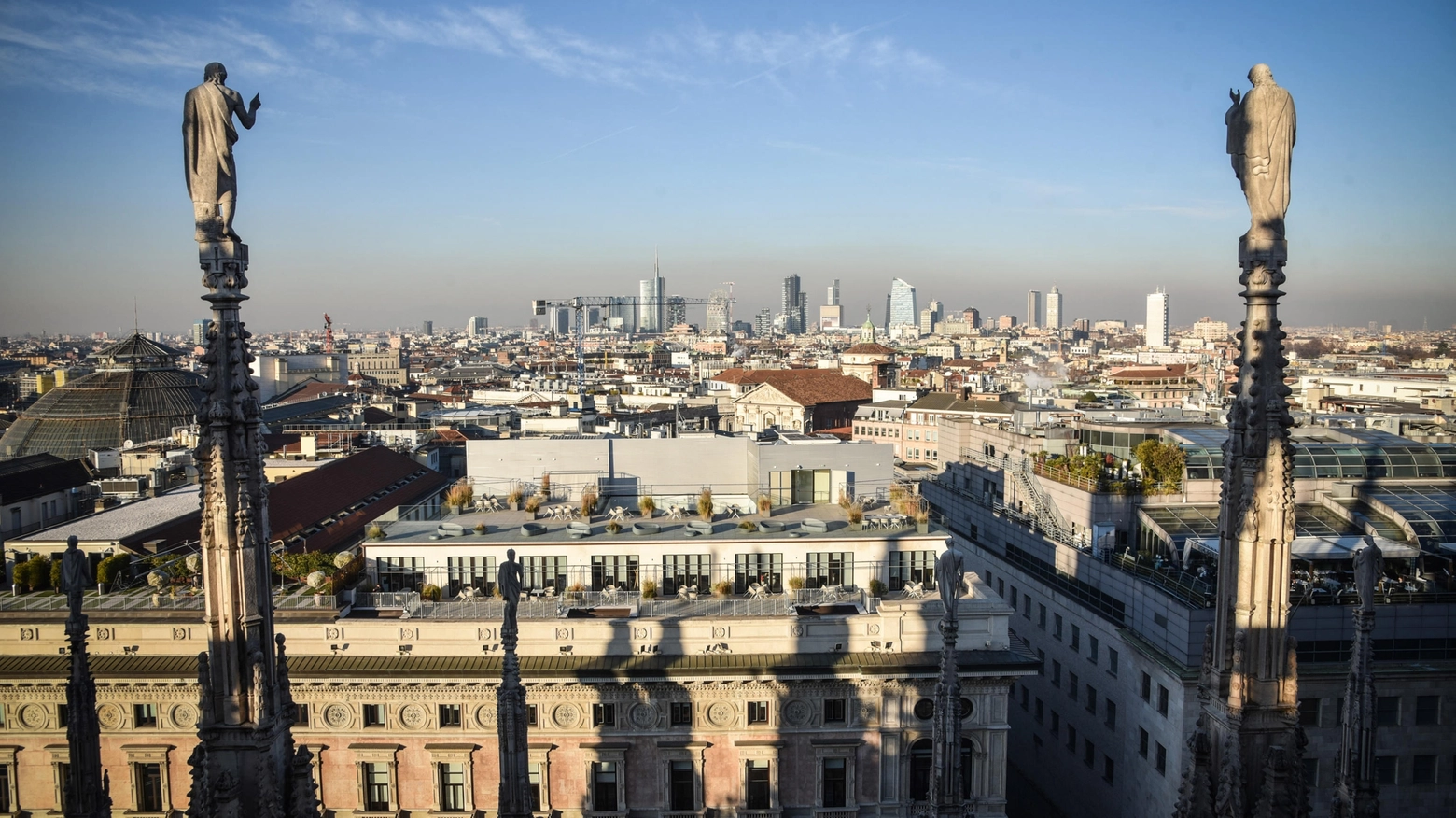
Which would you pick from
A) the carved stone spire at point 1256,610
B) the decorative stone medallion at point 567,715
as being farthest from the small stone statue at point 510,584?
the decorative stone medallion at point 567,715

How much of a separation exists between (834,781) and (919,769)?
1880 millimetres

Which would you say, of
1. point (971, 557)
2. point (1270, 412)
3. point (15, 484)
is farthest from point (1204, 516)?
point (15, 484)

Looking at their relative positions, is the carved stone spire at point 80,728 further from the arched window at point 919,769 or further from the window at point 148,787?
the arched window at point 919,769

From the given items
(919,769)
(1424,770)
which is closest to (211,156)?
(919,769)

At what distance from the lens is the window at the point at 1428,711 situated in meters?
21.8

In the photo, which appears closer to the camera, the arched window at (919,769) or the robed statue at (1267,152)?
the robed statue at (1267,152)

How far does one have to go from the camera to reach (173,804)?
19969 millimetres

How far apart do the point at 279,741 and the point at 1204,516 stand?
25.1m

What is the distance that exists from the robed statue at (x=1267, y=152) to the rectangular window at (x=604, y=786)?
17.4 meters

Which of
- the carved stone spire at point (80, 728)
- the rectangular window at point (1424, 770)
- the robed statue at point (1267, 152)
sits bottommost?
the rectangular window at point (1424, 770)

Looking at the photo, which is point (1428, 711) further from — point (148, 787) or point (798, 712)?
point (148, 787)

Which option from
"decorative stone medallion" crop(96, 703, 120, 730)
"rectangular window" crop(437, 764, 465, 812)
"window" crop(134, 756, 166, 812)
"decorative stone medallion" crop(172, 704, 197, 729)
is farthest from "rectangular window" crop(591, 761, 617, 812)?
"decorative stone medallion" crop(96, 703, 120, 730)

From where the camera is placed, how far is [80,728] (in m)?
7.41

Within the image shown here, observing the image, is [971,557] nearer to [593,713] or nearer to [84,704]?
[593,713]
